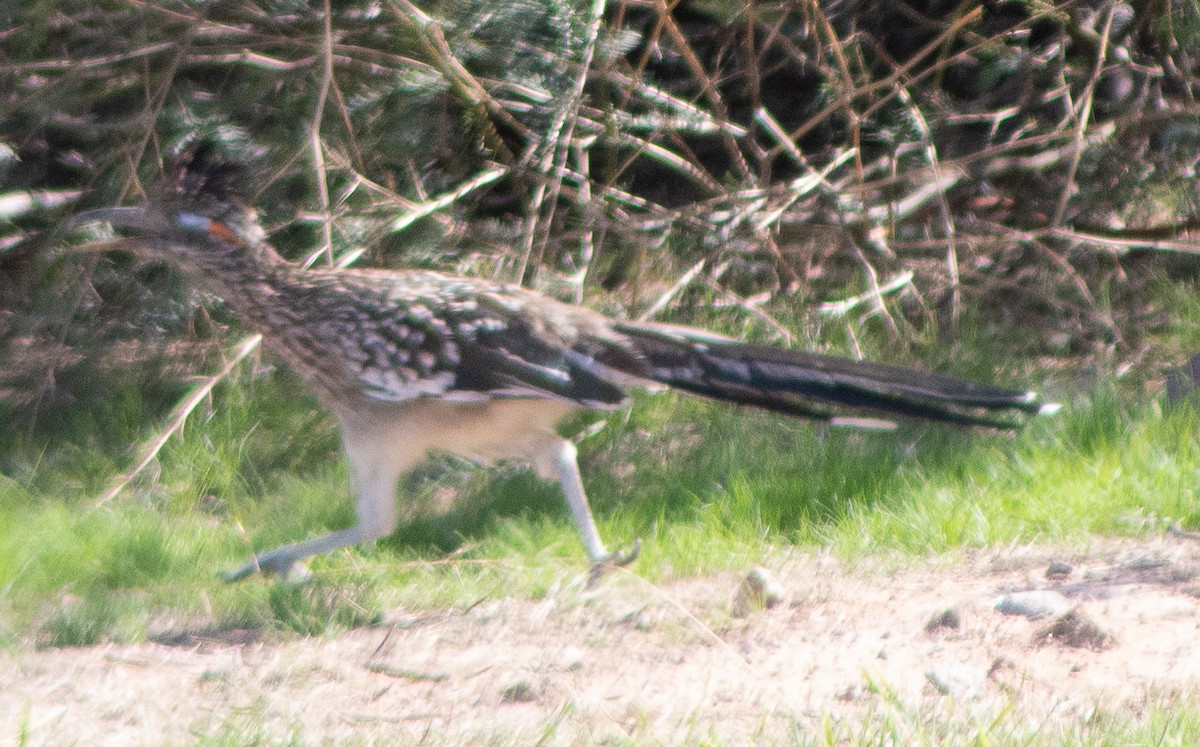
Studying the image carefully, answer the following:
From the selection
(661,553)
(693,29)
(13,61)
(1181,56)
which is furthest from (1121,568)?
(13,61)

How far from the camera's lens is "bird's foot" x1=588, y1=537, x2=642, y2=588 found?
4.36 m

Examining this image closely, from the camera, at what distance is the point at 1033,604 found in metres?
3.78

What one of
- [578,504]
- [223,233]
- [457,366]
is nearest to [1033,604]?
[578,504]

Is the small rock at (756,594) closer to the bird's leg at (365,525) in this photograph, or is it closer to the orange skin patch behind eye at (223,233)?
the bird's leg at (365,525)

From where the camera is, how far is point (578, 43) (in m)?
5.91

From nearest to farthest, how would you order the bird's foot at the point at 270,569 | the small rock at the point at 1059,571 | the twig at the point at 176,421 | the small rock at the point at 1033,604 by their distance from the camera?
the small rock at the point at 1033,604 < the small rock at the point at 1059,571 < the bird's foot at the point at 270,569 < the twig at the point at 176,421

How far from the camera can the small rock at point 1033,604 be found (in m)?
3.75

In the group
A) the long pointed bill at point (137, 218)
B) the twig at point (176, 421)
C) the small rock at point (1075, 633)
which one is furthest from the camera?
the twig at point (176, 421)

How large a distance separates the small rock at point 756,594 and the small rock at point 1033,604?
63cm

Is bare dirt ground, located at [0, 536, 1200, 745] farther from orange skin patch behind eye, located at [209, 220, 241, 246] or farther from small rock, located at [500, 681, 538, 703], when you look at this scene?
orange skin patch behind eye, located at [209, 220, 241, 246]

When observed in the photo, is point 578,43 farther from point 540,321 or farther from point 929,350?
point 929,350

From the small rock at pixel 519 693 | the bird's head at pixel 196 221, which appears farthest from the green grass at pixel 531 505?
the bird's head at pixel 196 221

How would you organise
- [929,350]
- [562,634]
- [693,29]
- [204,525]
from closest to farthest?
1. [562,634]
2. [204,525]
3. [929,350]
4. [693,29]

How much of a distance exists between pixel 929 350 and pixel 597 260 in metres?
1.59
